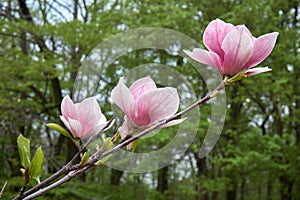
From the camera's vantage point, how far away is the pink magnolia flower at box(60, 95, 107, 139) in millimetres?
288

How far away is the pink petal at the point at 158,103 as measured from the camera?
0.25m

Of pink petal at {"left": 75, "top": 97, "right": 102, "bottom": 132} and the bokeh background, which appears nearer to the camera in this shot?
pink petal at {"left": 75, "top": 97, "right": 102, "bottom": 132}

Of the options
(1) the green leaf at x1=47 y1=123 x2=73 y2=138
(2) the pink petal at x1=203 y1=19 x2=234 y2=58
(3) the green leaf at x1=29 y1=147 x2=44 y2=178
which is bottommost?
(3) the green leaf at x1=29 y1=147 x2=44 y2=178

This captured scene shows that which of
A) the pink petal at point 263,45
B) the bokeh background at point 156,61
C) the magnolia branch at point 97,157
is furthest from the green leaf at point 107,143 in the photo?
the bokeh background at point 156,61

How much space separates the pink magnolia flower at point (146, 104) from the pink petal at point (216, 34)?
2.1 inches

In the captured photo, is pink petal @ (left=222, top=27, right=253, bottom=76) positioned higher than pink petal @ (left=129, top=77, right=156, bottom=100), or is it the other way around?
pink petal @ (left=222, top=27, right=253, bottom=76)

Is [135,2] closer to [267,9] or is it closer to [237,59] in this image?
[267,9]

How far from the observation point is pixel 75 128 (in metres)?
0.29

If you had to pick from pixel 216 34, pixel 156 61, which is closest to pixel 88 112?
pixel 216 34

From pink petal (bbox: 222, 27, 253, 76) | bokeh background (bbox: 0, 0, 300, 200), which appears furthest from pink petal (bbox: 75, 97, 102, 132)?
bokeh background (bbox: 0, 0, 300, 200)

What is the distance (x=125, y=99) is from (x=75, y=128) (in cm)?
5

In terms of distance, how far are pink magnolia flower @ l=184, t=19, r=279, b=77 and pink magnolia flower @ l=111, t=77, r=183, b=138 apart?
0.13 ft

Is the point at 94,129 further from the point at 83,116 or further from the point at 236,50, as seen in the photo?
the point at 236,50

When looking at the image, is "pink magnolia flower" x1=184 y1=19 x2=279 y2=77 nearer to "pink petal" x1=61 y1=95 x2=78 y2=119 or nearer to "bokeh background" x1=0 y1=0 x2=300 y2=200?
"pink petal" x1=61 y1=95 x2=78 y2=119
